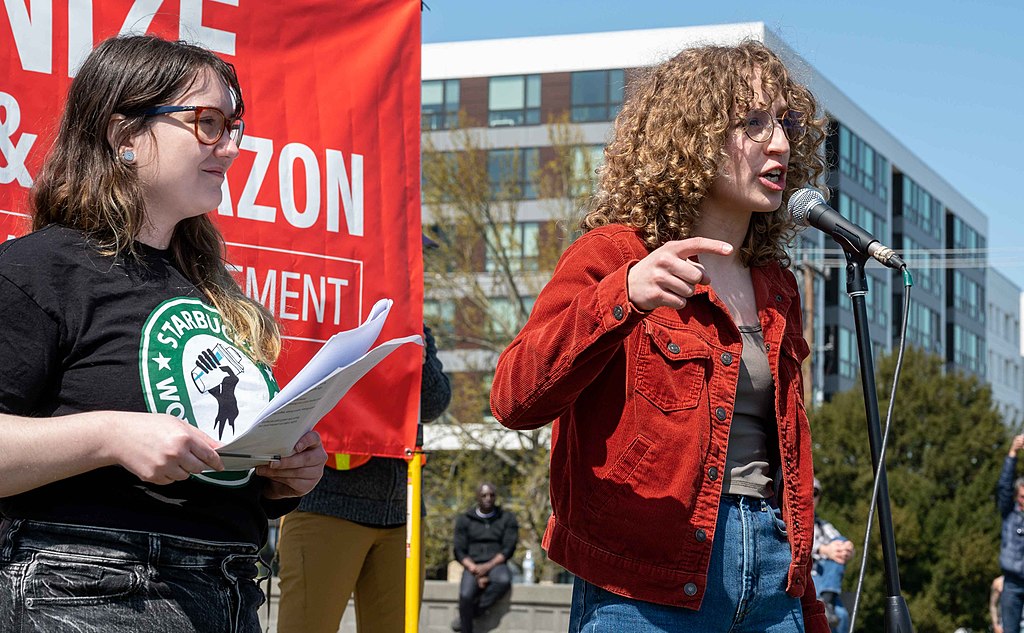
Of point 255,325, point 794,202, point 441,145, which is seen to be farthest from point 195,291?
point 441,145

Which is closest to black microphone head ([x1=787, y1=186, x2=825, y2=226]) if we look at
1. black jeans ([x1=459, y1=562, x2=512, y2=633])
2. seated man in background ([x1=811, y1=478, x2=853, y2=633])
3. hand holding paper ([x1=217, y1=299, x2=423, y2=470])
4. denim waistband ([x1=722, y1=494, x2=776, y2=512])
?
denim waistband ([x1=722, y1=494, x2=776, y2=512])

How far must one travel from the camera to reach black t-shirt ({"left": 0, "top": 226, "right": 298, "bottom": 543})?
2.22 m

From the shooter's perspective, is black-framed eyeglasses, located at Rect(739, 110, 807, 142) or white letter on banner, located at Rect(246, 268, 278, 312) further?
white letter on banner, located at Rect(246, 268, 278, 312)

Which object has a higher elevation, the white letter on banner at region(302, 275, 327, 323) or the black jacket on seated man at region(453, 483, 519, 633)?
the white letter on banner at region(302, 275, 327, 323)

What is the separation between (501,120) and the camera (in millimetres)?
47219

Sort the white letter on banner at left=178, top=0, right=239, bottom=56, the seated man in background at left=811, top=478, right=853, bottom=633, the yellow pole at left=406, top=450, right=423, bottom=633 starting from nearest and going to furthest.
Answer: the white letter on banner at left=178, top=0, right=239, bottom=56 < the yellow pole at left=406, top=450, right=423, bottom=633 < the seated man in background at left=811, top=478, right=853, bottom=633

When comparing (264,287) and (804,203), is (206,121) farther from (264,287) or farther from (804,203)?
(264,287)

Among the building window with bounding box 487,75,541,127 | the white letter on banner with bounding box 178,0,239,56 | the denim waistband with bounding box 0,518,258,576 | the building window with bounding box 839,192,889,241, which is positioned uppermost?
the building window with bounding box 487,75,541,127

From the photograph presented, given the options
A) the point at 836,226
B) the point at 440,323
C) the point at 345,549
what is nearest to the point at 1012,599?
the point at 345,549

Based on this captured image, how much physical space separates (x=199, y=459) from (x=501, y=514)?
13.1 m

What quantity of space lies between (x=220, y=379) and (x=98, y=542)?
1.25ft

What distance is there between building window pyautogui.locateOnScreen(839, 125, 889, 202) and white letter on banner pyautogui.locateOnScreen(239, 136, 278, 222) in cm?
4790

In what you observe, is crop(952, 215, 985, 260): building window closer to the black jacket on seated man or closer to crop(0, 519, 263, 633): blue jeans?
the black jacket on seated man

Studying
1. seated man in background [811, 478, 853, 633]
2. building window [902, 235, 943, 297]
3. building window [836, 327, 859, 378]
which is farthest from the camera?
building window [902, 235, 943, 297]
